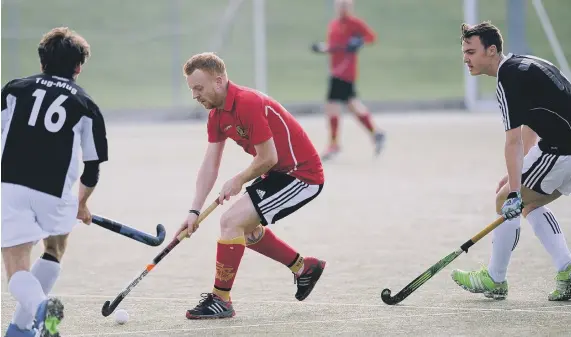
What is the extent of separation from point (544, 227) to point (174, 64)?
16.3 meters

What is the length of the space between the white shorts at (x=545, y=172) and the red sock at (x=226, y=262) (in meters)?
1.37

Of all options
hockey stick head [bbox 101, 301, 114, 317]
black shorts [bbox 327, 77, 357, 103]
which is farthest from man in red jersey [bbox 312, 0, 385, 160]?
hockey stick head [bbox 101, 301, 114, 317]

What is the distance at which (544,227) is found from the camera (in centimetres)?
577

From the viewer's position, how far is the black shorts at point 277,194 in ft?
18.3

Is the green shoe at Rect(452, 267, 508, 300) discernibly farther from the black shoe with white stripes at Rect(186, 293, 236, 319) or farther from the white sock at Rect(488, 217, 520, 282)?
the black shoe with white stripes at Rect(186, 293, 236, 319)

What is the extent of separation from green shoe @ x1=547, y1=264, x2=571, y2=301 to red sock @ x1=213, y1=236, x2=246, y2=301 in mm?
1487

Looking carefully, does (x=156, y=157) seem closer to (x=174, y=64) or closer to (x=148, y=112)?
(x=148, y=112)

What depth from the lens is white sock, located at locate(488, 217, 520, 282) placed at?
5738 mm

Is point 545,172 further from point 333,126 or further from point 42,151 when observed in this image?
point 333,126

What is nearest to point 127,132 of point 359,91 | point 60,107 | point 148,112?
point 148,112

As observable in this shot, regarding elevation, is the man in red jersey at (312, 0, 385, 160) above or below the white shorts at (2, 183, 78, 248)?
below

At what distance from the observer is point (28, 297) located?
461 cm

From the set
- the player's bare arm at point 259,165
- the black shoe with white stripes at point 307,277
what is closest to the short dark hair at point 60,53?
the player's bare arm at point 259,165

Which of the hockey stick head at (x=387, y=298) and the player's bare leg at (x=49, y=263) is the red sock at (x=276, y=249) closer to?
the hockey stick head at (x=387, y=298)
